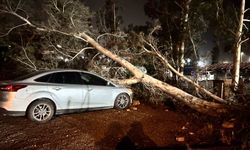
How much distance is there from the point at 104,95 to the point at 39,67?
4528mm

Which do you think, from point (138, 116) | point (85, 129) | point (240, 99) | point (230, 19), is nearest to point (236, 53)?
point (230, 19)

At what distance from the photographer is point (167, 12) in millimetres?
19969

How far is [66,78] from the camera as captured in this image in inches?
324

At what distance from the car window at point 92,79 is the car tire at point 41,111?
148 centimetres

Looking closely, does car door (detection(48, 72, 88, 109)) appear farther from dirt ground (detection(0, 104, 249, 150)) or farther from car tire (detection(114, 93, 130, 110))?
car tire (detection(114, 93, 130, 110))

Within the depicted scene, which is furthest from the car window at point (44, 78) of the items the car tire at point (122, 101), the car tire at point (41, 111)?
the car tire at point (122, 101)

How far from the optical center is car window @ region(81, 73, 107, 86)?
8.65m

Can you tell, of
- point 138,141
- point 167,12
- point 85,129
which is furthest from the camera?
point 167,12

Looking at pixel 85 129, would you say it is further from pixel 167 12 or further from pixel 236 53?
pixel 167 12

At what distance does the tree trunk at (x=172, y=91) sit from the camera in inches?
350

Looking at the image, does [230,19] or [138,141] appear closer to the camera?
[138,141]

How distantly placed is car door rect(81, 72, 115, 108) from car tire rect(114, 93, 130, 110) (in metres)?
0.28

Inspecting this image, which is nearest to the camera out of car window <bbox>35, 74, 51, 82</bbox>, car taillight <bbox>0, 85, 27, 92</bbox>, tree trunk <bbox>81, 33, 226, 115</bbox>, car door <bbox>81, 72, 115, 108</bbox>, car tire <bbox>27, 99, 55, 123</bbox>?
car taillight <bbox>0, 85, 27, 92</bbox>

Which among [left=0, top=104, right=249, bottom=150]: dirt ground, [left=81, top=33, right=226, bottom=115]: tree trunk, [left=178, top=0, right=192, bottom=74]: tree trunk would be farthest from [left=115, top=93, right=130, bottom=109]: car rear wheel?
[left=178, top=0, right=192, bottom=74]: tree trunk
